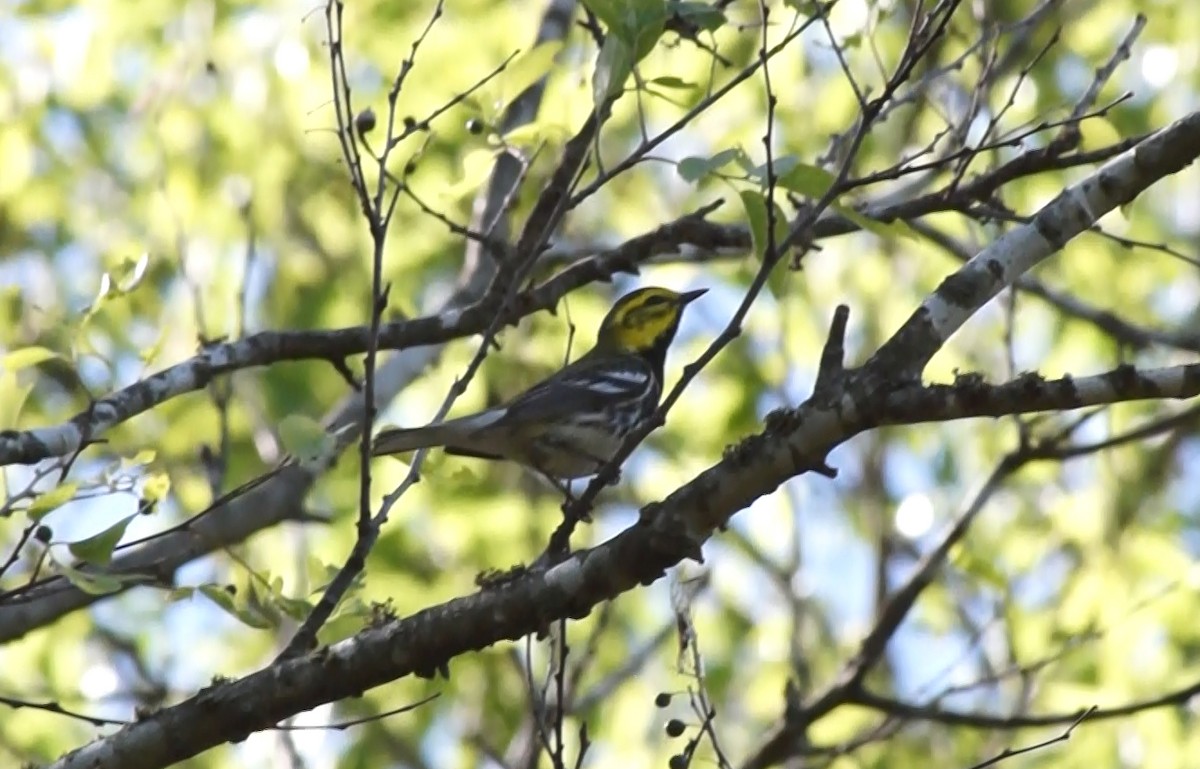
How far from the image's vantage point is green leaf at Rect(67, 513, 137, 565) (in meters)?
3.22

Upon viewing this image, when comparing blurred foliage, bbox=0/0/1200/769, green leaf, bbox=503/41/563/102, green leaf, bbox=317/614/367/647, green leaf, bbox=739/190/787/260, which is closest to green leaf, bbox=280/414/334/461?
green leaf, bbox=317/614/367/647

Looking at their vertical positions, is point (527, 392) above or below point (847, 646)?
below

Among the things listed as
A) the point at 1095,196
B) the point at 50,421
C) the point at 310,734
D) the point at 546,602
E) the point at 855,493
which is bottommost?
the point at 546,602

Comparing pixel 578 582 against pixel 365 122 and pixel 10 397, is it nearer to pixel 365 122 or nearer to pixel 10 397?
Answer: pixel 365 122

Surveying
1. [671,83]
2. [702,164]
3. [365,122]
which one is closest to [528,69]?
[365,122]

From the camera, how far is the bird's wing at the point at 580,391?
577 cm

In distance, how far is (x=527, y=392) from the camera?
6070mm

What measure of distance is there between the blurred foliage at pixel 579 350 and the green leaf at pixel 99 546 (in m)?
3.31

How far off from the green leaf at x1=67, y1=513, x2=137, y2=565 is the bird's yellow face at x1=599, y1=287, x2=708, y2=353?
4.08m

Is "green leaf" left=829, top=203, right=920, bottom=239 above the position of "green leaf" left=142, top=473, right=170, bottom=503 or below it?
above

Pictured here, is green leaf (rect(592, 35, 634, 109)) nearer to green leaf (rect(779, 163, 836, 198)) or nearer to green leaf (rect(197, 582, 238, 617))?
green leaf (rect(779, 163, 836, 198))

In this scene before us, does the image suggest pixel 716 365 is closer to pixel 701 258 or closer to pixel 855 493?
pixel 855 493

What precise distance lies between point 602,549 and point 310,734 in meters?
4.75

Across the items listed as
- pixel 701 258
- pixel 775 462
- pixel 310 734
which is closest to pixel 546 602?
pixel 775 462
